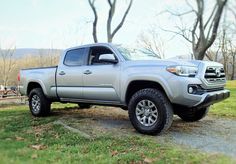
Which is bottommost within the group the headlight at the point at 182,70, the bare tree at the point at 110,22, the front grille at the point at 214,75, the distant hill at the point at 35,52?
the front grille at the point at 214,75

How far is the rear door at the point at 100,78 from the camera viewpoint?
6.49 meters

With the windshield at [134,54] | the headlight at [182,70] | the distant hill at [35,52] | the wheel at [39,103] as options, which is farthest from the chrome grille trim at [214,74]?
the distant hill at [35,52]

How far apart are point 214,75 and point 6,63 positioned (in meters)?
34.6

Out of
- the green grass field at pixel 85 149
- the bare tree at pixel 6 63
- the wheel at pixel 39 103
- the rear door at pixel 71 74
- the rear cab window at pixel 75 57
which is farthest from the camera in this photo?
the bare tree at pixel 6 63

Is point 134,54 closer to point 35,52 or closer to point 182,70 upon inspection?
point 182,70

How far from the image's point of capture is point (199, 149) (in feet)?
16.1

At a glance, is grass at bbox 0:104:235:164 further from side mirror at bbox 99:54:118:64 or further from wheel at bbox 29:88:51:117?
wheel at bbox 29:88:51:117

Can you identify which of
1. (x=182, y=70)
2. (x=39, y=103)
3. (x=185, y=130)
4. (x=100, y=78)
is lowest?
(x=185, y=130)

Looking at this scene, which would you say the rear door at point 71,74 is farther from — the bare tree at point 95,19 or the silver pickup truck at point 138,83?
the bare tree at point 95,19

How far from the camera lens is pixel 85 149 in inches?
193

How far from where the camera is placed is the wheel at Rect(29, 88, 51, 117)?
8414 millimetres

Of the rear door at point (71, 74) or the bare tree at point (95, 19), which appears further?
the bare tree at point (95, 19)

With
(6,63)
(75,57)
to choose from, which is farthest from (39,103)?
(6,63)

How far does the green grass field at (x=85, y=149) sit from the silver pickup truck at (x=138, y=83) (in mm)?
626
